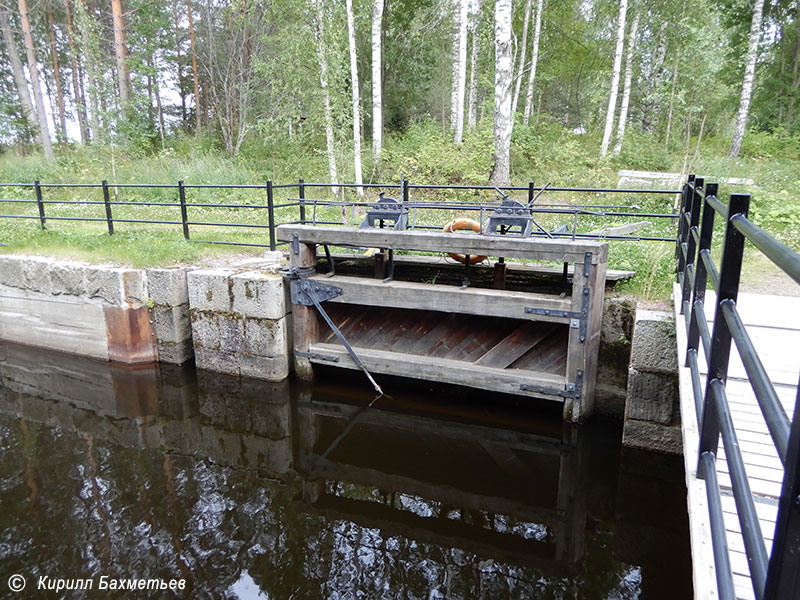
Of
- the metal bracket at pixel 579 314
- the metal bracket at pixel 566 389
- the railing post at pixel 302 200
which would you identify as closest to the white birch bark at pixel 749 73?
the railing post at pixel 302 200

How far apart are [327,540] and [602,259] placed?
3601 mm

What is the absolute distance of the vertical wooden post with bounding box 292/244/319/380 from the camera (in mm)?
6625

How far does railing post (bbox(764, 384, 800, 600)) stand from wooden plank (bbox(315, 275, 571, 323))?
4480mm

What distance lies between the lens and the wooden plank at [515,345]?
6.00 metres

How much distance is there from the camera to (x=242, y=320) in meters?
6.83

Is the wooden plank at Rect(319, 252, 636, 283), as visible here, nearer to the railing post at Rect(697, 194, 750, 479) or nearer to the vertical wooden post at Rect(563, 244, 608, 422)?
the vertical wooden post at Rect(563, 244, 608, 422)

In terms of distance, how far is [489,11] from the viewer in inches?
842

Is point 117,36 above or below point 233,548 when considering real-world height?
above

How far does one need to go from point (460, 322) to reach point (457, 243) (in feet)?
3.97

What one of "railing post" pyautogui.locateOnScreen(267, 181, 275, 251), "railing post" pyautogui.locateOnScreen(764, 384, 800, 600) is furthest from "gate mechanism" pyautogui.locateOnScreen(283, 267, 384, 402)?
"railing post" pyautogui.locateOnScreen(764, 384, 800, 600)

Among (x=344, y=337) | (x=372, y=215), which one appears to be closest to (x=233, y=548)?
(x=344, y=337)

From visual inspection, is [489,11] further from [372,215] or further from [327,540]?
[327,540]

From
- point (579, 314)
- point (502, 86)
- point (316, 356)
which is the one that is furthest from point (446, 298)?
point (502, 86)

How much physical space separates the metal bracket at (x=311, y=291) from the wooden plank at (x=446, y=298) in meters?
0.06
